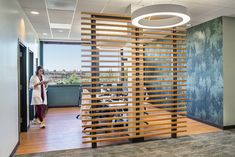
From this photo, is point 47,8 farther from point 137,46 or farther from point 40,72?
point 137,46

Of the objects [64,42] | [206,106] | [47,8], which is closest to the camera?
[47,8]

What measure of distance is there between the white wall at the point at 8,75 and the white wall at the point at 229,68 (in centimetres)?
487

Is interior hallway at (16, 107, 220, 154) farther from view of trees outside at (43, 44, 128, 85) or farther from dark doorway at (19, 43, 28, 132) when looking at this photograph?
view of trees outside at (43, 44, 128, 85)

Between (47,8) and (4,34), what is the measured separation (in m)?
1.59

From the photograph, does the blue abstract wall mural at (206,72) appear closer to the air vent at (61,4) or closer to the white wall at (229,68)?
the white wall at (229,68)

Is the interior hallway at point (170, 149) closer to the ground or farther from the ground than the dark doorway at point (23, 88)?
closer to the ground

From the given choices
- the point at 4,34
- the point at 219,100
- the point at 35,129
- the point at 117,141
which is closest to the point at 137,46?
the point at 117,141

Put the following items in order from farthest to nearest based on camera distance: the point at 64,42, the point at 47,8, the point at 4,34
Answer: the point at 64,42 → the point at 47,8 → the point at 4,34

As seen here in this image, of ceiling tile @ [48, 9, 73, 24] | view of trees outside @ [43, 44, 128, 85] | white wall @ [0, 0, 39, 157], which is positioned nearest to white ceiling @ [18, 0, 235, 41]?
ceiling tile @ [48, 9, 73, 24]

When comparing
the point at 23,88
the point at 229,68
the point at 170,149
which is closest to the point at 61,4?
the point at 23,88

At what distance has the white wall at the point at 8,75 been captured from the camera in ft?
9.32

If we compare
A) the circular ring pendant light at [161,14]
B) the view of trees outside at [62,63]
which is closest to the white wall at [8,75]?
the circular ring pendant light at [161,14]

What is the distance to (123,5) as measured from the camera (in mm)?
3982

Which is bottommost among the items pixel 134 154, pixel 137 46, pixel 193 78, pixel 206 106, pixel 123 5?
pixel 134 154
